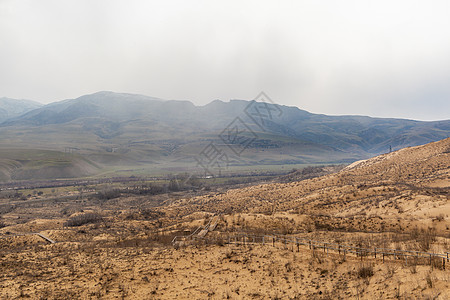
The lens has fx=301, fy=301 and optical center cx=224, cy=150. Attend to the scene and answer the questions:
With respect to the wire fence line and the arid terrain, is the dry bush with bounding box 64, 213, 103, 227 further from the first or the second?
the wire fence line

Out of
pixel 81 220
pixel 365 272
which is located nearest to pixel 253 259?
pixel 365 272

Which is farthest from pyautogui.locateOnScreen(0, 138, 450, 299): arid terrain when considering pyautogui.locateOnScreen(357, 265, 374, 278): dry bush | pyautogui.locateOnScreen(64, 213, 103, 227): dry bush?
pyautogui.locateOnScreen(64, 213, 103, 227): dry bush

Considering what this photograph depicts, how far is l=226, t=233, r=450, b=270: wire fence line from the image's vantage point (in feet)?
40.9

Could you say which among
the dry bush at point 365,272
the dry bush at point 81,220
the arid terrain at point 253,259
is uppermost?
the dry bush at point 365,272

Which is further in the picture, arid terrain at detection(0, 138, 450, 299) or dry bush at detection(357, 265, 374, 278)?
dry bush at detection(357, 265, 374, 278)

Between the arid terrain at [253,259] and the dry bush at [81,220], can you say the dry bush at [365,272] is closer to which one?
the arid terrain at [253,259]

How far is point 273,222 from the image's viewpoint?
997 inches

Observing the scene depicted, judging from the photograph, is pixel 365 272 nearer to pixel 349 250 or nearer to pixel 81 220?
pixel 349 250

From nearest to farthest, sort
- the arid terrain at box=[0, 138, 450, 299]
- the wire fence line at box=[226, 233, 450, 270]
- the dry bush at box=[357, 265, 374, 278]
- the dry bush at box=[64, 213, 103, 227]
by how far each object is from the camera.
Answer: the arid terrain at box=[0, 138, 450, 299] → the dry bush at box=[357, 265, 374, 278] → the wire fence line at box=[226, 233, 450, 270] → the dry bush at box=[64, 213, 103, 227]

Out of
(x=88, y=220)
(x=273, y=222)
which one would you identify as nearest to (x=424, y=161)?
(x=273, y=222)

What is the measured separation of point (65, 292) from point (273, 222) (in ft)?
54.8

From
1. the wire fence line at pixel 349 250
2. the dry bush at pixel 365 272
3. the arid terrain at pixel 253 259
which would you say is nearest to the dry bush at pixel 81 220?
the arid terrain at pixel 253 259

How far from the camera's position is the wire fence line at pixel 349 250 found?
12.5 m

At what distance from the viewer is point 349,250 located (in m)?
15.6
